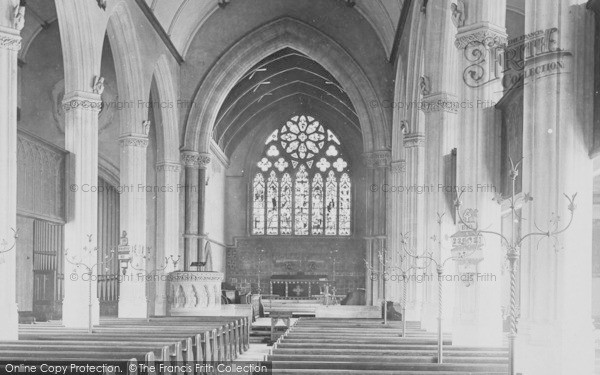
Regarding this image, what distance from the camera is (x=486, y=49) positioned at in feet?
35.5

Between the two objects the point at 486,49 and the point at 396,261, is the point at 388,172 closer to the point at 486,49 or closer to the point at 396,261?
the point at 396,261

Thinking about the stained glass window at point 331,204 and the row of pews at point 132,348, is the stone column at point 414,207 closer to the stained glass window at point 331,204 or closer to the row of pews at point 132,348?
the row of pews at point 132,348

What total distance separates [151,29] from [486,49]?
41.6 ft

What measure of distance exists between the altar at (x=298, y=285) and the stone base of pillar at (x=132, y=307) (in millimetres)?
14874

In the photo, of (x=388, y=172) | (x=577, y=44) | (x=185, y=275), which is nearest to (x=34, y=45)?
(x=185, y=275)

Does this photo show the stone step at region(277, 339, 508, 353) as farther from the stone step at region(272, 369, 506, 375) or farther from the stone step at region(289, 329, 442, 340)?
the stone step at region(272, 369, 506, 375)

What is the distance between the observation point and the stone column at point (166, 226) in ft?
77.8

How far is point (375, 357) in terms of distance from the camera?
27.0ft

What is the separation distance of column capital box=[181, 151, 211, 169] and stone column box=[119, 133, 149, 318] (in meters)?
4.90

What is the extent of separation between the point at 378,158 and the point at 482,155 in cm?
1439

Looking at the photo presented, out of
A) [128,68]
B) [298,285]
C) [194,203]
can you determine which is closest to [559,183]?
[128,68]

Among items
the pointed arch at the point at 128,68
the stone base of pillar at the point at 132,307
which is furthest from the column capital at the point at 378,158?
the stone base of pillar at the point at 132,307

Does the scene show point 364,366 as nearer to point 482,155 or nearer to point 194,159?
point 482,155

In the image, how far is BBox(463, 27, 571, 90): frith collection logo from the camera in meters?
8.05
